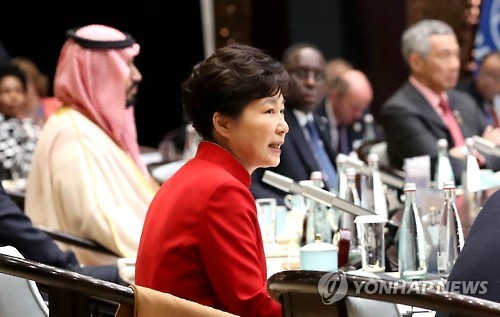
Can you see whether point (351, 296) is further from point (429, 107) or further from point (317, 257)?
point (429, 107)

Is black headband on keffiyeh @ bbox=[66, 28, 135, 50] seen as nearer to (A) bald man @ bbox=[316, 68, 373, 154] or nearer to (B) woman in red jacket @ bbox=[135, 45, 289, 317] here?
(B) woman in red jacket @ bbox=[135, 45, 289, 317]

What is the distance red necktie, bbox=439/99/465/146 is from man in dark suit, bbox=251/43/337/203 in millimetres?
628

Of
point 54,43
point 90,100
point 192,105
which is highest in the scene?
point 192,105

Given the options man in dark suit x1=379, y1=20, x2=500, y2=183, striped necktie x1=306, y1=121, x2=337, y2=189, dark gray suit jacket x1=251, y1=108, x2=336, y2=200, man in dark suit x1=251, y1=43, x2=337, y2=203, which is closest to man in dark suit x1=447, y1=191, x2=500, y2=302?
man in dark suit x1=251, y1=43, x2=337, y2=203

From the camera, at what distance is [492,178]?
4.93m

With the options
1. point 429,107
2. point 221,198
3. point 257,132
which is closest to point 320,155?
point 429,107

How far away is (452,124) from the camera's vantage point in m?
6.34

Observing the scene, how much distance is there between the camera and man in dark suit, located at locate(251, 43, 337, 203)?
5821 millimetres

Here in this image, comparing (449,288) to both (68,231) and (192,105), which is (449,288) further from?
(68,231)

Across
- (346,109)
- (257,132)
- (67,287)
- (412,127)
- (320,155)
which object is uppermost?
(257,132)

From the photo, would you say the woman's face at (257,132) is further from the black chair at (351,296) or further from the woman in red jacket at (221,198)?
the black chair at (351,296)

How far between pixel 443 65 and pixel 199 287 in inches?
153

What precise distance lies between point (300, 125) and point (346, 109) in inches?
113

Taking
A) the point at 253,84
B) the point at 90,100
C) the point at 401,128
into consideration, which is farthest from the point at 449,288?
the point at 401,128
